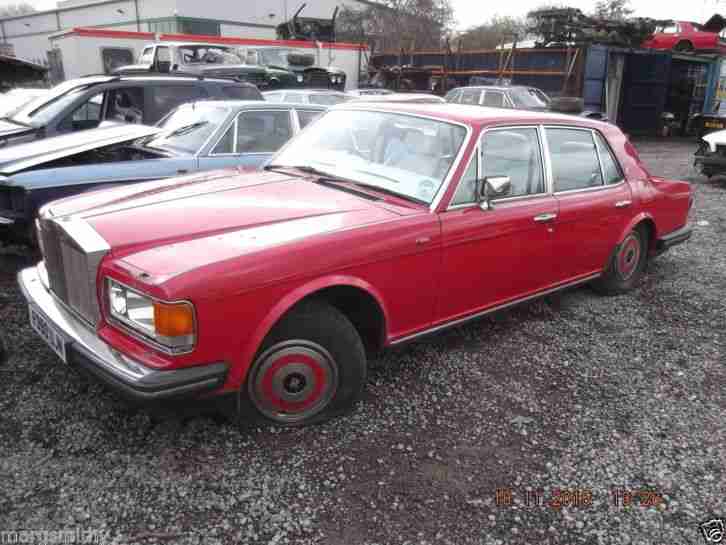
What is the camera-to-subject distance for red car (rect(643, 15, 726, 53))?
19125mm

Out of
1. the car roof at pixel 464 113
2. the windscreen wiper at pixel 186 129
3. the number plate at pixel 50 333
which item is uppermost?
the car roof at pixel 464 113

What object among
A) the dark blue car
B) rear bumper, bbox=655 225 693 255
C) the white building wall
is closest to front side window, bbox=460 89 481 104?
the dark blue car

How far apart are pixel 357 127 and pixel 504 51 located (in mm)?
15942

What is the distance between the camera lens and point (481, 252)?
11.0 feet

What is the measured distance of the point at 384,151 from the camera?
3490mm

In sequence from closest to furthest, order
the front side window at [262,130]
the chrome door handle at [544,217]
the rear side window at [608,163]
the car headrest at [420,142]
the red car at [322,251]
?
the red car at [322,251], the car headrest at [420,142], the chrome door handle at [544,217], the rear side window at [608,163], the front side window at [262,130]

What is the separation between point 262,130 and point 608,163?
10.7 ft

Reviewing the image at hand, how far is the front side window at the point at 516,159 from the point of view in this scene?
340 centimetres

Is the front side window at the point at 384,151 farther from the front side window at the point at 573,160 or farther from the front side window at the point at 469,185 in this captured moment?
the front side window at the point at 573,160

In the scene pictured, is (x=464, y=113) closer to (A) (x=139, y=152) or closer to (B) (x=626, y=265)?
(B) (x=626, y=265)

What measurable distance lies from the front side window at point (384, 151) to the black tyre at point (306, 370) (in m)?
0.92

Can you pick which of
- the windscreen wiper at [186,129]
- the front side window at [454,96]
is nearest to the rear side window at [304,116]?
the windscreen wiper at [186,129]

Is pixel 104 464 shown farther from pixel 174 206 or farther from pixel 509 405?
pixel 509 405

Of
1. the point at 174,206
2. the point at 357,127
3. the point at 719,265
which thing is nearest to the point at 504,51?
the point at 719,265
